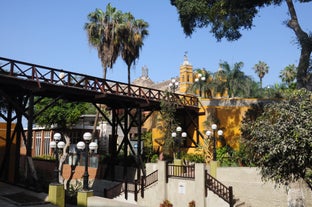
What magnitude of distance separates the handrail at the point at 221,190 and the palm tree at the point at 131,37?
13.9m

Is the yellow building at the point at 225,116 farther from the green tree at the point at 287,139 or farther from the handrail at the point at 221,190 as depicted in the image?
the green tree at the point at 287,139

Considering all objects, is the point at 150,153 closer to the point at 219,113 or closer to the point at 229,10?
the point at 219,113

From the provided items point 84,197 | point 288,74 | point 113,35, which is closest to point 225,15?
point 113,35

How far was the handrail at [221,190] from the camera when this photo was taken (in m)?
16.9

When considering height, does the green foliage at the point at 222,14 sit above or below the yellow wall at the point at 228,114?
above

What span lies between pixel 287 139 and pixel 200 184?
26.7ft

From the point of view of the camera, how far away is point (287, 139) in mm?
10336

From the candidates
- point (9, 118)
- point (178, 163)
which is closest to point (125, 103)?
point (178, 163)

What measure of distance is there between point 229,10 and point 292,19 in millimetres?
3473

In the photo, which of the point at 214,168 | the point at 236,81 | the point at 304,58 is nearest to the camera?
the point at 304,58

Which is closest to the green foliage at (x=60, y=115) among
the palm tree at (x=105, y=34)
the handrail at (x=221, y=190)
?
the palm tree at (x=105, y=34)

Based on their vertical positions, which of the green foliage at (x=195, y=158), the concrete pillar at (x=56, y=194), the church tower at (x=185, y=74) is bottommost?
A: the concrete pillar at (x=56, y=194)

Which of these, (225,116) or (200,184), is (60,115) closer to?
(225,116)

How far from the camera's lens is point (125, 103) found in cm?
2259
